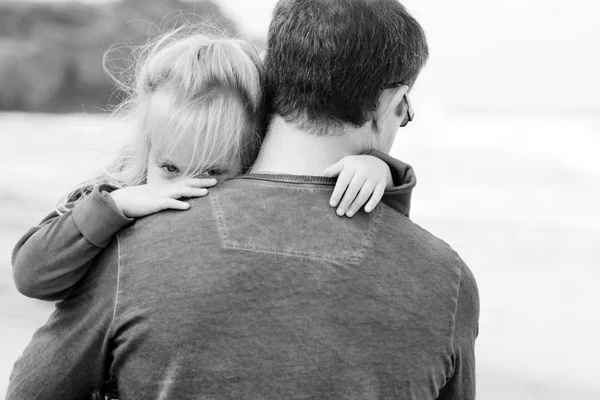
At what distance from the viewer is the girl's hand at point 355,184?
1.08 metres

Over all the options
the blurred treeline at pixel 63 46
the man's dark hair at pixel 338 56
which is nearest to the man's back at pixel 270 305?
the man's dark hair at pixel 338 56

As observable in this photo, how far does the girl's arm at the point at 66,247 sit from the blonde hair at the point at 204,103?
15 cm

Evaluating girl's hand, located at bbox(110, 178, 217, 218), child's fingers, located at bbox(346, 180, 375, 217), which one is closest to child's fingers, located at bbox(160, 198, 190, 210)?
girl's hand, located at bbox(110, 178, 217, 218)

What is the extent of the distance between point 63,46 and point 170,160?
26.2ft

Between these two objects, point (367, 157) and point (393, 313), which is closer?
point (393, 313)

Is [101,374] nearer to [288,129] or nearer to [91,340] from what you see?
[91,340]

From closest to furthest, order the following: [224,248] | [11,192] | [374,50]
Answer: [224,248] → [374,50] → [11,192]

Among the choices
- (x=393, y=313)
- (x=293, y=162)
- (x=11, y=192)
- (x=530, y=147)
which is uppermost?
(x=293, y=162)

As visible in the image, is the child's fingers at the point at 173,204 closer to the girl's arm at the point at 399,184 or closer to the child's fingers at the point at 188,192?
the child's fingers at the point at 188,192

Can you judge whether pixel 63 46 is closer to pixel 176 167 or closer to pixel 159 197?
pixel 176 167

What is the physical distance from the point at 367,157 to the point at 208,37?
0.45m

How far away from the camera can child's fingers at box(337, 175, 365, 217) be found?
3.51 feet

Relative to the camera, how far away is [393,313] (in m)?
1.07

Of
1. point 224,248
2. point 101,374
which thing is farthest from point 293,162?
point 101,374
